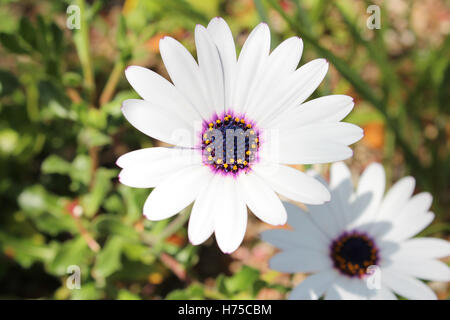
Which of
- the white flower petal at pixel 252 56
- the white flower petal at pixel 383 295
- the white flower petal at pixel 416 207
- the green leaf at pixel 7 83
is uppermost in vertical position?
the green leaf at pixel 7 83

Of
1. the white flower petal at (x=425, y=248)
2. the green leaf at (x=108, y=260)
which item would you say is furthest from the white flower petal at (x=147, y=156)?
the white flower petal at (x=425, y=248)

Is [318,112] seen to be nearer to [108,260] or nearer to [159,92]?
[159,92]

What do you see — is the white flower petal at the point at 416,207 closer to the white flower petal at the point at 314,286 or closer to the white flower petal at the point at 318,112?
the white flower petal at the point at 314,286

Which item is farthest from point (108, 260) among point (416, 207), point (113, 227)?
point (416, 207)

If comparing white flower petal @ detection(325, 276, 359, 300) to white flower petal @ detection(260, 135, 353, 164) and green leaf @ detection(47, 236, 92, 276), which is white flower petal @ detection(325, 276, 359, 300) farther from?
green leaf @ detection(47, 236, 92, 276)

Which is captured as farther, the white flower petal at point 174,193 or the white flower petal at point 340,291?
the white flower petal at point 340,291

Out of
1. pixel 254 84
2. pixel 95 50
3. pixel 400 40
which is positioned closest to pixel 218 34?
pixel 254 84
